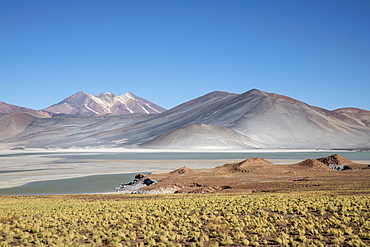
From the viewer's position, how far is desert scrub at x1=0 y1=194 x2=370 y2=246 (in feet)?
38.6

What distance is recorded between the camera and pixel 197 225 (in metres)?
14.1

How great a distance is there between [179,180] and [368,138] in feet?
570

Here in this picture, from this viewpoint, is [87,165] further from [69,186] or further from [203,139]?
[203,139]

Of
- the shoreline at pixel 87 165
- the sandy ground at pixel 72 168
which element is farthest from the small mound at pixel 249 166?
the sandy ground at pixel 72 168

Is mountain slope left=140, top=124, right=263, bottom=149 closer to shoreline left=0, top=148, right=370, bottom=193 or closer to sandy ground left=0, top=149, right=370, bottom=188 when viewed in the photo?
shoreline left=0, top=148, right=370, bottom=193

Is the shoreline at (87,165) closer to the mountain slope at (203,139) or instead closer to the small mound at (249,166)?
the small mound at (249,166)

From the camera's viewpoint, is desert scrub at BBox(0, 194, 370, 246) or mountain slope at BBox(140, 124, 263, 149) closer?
desert scrub at BBox(0, 194, 370, 246)

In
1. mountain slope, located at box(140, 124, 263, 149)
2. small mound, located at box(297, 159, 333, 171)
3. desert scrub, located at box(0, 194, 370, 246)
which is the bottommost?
desert scrub, located at box(0, 194, 370, 246)

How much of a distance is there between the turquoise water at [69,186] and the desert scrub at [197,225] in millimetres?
17288

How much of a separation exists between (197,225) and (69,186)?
2813 cm

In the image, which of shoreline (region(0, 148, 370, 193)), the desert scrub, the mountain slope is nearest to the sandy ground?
shoreline (region(0, 148, 370, 193))

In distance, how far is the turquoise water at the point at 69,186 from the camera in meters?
35.5

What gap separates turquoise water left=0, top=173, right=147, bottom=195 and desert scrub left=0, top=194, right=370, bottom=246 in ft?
56.7

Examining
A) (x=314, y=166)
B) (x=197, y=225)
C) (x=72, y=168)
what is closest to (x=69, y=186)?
(x=72, y=168)
